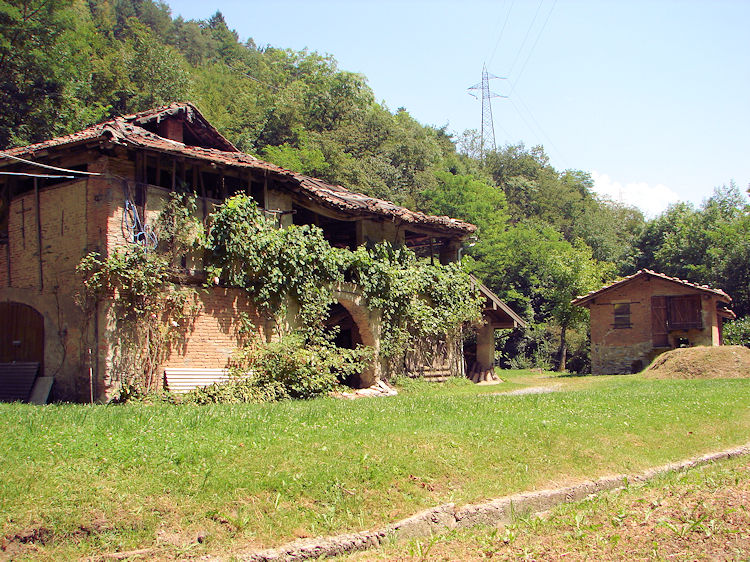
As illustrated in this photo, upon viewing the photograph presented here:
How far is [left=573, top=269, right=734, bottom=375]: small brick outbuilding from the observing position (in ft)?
98.4

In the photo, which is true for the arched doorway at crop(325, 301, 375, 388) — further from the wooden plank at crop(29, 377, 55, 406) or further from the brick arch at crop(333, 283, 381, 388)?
the wooden plank at crop(29, 377, 55, 406)

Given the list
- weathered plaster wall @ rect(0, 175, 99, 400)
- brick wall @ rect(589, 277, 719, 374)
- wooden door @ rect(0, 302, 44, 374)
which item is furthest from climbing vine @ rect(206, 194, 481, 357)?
brick wall @ rect(589, 277, 719, 374)

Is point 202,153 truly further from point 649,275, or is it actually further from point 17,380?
point 649,275

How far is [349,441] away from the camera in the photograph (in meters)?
9.07

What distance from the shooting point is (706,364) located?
24203 mm

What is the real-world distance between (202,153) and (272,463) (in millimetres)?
9433

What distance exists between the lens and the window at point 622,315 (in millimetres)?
31188

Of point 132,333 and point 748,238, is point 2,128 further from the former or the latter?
point 748,238

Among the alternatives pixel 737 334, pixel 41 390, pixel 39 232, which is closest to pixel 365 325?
pixel 41 390

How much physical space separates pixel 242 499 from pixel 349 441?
2169 millimetres

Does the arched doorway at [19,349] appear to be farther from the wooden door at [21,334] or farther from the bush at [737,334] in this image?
the bush at [737,334]

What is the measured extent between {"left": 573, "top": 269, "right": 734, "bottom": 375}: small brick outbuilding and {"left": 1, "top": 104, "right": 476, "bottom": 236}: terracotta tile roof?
12.3m

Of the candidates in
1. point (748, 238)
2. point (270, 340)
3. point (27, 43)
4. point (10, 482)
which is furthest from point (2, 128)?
point (748, 238)

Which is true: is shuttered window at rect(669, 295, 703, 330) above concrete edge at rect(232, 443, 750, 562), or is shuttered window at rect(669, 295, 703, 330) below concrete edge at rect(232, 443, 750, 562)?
above
